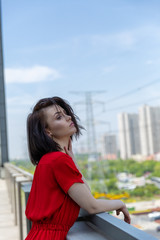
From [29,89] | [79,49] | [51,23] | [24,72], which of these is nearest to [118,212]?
[29,89]

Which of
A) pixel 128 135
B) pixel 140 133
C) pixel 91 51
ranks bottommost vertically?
pixel 128 135

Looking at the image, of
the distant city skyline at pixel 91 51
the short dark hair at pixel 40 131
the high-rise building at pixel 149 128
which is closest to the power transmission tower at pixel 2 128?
the short dark hair at pixel 40 131

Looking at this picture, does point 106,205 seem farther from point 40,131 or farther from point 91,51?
point 91,51

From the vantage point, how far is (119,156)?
48.5 metres

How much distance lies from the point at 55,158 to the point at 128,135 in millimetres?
45868

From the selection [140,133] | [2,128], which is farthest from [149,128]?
[2,128]

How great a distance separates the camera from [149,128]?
148 feet

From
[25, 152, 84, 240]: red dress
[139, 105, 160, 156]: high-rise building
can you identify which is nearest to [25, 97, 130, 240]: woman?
[25, 152, 84, 240]: red dress

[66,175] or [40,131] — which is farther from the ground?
[40,131]

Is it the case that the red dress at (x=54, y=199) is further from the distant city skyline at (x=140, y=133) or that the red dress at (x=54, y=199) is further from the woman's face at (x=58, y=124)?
the distant city skyline at (x=140, y=133)

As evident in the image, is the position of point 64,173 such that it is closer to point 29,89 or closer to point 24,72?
point 29,89

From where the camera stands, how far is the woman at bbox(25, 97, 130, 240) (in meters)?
0.91

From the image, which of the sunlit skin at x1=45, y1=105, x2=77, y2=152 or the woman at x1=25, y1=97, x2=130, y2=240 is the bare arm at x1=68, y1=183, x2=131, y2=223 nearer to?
the woman at x1=25, y1=97, x2=130, y2=240

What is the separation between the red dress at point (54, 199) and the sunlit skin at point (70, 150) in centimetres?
3
